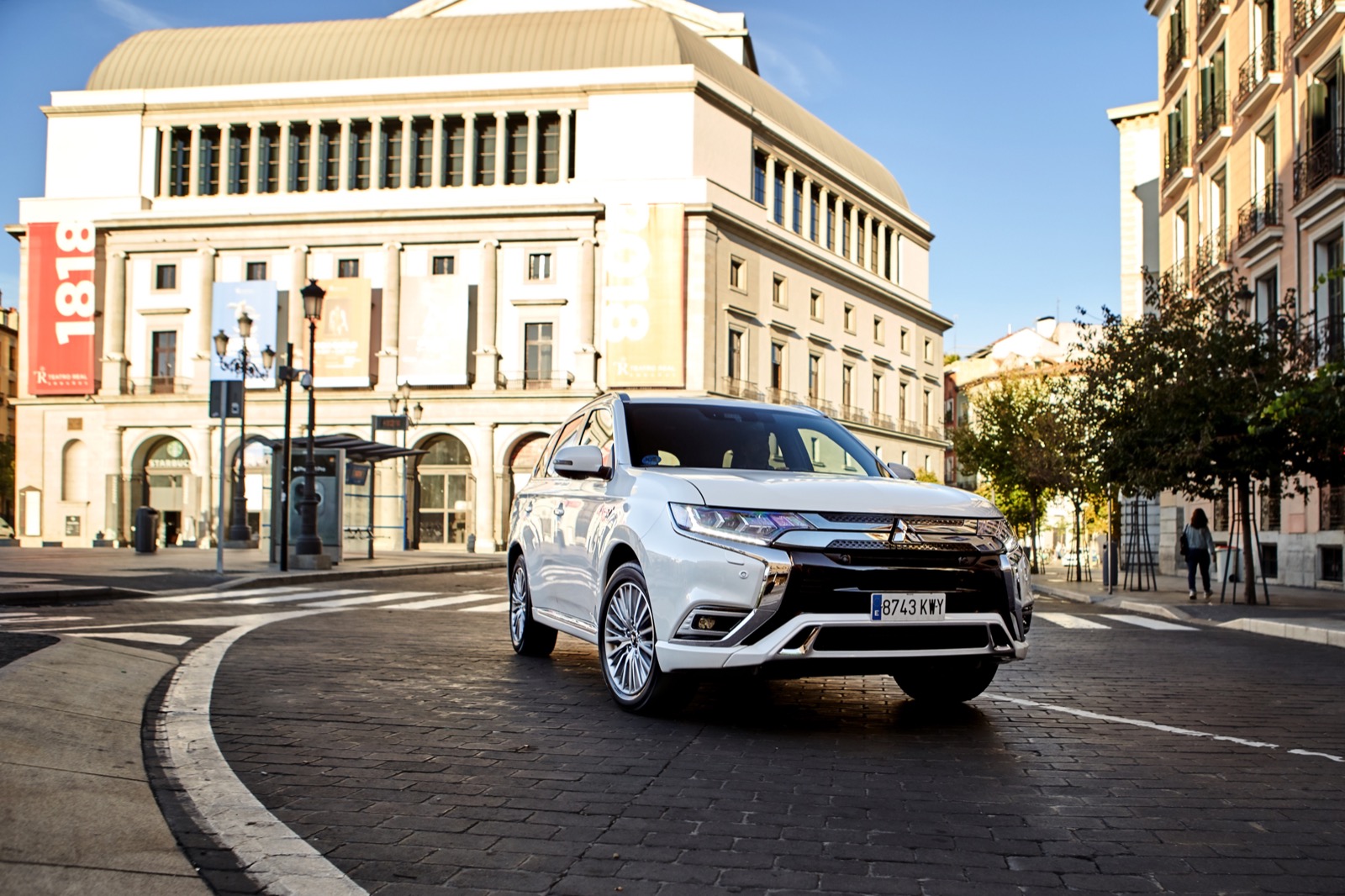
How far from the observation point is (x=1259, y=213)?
29578mm

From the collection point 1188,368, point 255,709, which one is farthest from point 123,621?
point 1188,368

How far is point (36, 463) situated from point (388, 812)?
59195mm

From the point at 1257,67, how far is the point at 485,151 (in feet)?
112

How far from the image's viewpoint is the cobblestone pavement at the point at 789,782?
3.88 meters

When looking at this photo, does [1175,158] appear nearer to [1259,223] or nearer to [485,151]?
[1259,223]

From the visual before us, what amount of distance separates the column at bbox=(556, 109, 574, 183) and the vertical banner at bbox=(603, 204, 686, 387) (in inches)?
132

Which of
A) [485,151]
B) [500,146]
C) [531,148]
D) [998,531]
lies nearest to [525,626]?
[998,531]

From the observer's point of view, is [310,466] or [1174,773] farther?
[310,466]

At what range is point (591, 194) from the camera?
54.5 m

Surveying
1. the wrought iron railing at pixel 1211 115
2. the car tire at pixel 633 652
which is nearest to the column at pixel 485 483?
the wrought iron railing at pixel 1211 115

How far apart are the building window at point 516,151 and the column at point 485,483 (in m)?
11.1

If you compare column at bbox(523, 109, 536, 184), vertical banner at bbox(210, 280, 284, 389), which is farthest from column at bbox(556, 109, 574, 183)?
vertical banner at bbox(210, 280, 284, 389)

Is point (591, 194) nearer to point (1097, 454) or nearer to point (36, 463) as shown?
point (36, 463)

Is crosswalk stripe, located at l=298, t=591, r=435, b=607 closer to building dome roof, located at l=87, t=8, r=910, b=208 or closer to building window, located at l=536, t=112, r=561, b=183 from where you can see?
building window, located at l=536, t=112, r=561, b=183
